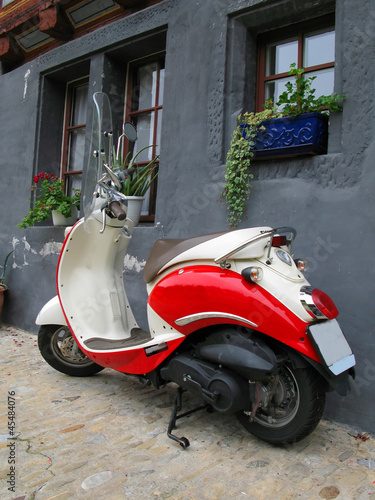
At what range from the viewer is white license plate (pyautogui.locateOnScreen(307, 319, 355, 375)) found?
2.09m

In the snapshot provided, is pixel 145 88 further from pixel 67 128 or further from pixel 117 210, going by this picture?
pixel 117 210

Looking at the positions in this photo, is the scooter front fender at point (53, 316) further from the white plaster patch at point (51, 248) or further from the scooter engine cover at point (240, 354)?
the white plaster patch at point (51, 248)

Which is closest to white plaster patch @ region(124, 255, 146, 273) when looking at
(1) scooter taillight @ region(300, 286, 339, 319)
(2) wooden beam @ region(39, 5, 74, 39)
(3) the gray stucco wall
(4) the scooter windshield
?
(3) the gray stucco wall

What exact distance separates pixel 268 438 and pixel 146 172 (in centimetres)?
301

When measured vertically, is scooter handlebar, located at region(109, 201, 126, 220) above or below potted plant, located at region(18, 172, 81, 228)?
below

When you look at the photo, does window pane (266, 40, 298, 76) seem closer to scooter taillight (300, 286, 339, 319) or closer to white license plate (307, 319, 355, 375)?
scooter taillight (300, 286, 339, 319)

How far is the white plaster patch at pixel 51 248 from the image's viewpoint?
5.15 m

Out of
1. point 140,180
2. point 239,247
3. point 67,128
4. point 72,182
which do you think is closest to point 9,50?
point 67,128

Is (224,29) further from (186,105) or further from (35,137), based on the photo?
(35,137)

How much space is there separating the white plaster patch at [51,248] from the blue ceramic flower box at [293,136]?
287cm

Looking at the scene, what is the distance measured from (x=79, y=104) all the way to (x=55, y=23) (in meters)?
1.03

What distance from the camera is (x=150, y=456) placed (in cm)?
232

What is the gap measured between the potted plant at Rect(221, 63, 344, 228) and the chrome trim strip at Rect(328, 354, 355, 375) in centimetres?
153

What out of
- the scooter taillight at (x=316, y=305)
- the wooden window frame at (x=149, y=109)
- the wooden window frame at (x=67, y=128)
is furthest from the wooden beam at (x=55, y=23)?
the scooter taillight at (x=316, y=305)
